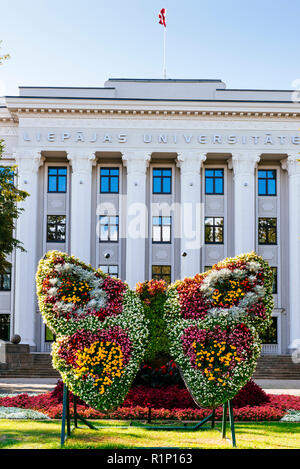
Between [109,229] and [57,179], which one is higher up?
[57,179]

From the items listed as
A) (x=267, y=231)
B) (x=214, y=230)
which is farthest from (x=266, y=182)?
(x=214, y=230)

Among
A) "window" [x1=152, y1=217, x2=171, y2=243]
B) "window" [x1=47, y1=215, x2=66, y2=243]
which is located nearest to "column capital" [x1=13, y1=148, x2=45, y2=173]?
"window" [x1=47, y1=215, x2=66, y2=243]

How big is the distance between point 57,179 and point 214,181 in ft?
36.0

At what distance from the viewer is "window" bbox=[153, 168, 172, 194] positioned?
135 ft

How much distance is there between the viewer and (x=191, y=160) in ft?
131

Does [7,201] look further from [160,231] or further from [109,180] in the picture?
[160,231]

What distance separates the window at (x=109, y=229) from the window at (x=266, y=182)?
10.3 meters

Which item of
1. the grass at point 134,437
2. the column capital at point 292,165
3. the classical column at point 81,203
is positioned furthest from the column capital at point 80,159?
the grass at point 134,437

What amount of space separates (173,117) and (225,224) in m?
8.11

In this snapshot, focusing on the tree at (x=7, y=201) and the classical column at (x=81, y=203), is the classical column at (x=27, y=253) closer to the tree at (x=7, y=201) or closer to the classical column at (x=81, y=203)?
the classical column at (x=81, y=203)

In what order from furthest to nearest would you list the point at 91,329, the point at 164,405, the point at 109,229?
the point at 109,229, the point at 164,405, the point at 91,329

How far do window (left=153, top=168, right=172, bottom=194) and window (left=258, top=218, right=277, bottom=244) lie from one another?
6767 millimetres

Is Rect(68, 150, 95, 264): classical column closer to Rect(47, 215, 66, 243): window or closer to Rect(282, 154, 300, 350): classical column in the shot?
Rect(47, 215, 66, 243): window
